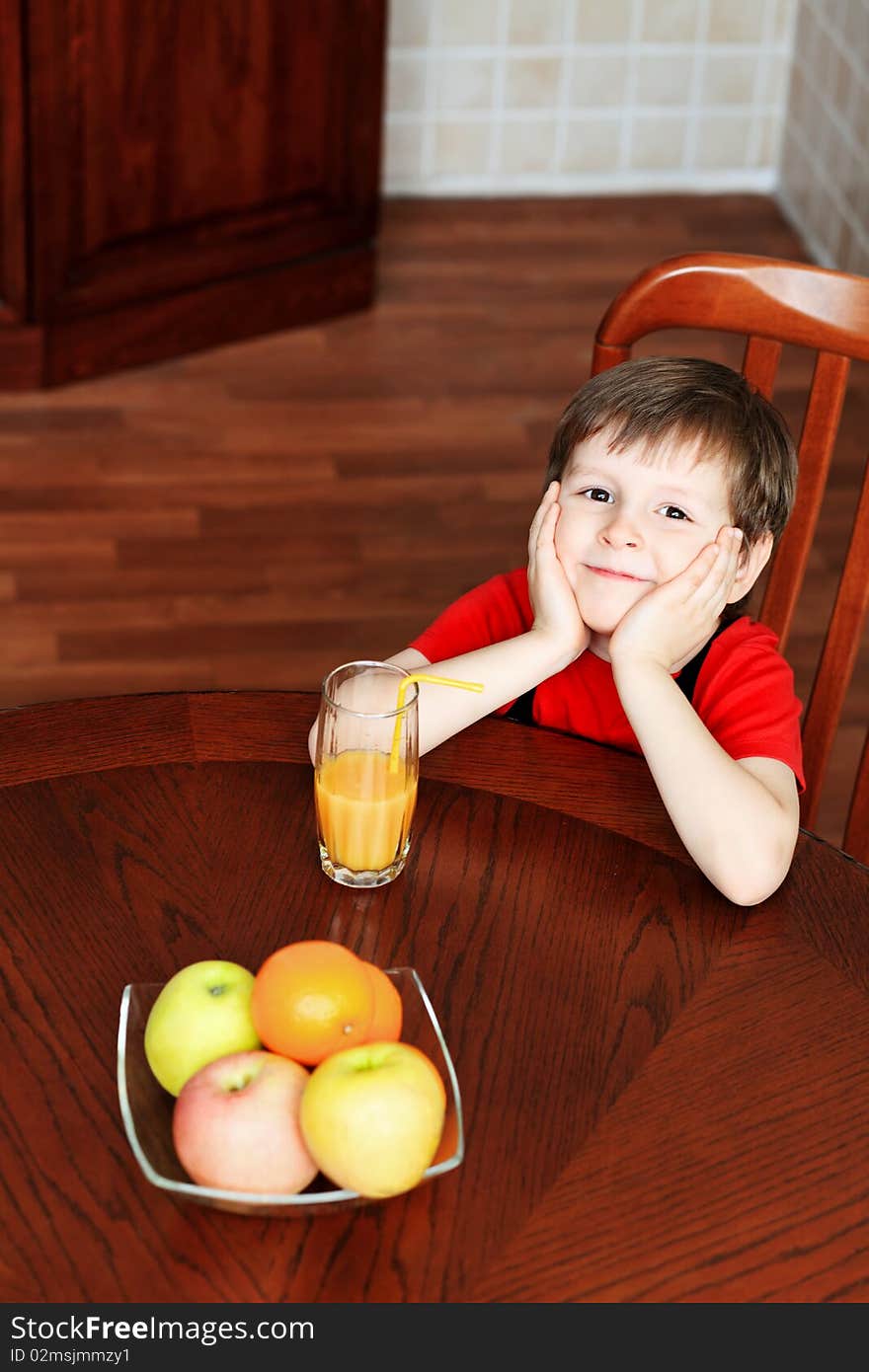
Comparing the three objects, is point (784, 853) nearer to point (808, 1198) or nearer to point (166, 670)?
point (808, 1198)

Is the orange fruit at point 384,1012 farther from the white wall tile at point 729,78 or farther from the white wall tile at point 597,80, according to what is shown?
the white wall tile at point 729,78

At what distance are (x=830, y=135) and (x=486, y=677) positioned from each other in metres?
2.98

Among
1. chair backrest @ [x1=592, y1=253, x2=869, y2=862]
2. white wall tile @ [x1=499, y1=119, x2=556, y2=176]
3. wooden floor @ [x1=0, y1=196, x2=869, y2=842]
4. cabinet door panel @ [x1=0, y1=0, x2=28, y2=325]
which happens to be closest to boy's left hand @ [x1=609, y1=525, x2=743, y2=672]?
chair backrest @ [x1=592, y1=253, x2=869, y2=862]

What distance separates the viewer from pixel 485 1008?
1.08m

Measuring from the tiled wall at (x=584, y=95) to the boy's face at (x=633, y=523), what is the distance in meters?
2.88

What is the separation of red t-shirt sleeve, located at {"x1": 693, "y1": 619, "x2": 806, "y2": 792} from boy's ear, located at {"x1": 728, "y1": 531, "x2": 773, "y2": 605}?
0.11 feet

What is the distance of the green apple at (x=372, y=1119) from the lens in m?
0.87

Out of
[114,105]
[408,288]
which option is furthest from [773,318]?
[408,288]

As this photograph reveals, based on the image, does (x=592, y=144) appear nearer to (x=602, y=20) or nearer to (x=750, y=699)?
(x=602, y=20)

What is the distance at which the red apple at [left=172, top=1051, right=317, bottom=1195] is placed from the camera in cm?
89

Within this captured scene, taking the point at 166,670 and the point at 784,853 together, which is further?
the point at 166,670

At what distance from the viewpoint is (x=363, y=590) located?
9.42ft

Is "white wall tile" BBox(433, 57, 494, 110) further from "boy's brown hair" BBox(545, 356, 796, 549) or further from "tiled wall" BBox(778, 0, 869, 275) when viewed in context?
"boy's brown hair" BBox(545, 356, 796, 549)

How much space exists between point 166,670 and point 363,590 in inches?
15.4
